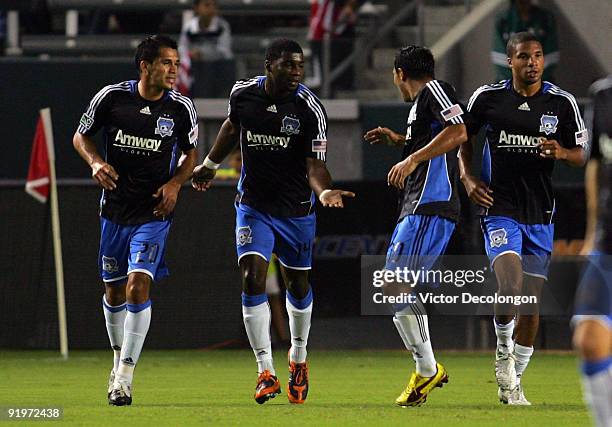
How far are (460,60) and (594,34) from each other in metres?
1.84

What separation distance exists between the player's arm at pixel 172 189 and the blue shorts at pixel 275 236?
18.4 inches

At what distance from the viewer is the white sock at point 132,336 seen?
10500mm

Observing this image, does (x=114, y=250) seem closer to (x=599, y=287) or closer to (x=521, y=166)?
(x=521, y=166)

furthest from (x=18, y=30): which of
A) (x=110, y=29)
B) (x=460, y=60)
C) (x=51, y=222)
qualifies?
(x=460, y=60)

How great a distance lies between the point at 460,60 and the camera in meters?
20.0

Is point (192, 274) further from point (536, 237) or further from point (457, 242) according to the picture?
point (536, 237)

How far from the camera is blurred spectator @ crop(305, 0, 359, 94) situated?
763 inches

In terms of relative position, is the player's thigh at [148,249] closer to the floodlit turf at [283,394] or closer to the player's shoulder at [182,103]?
the player's shoulder at [182,103]

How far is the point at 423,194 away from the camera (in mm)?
10594

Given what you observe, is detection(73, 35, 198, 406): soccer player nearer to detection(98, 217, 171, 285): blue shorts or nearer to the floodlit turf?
detection(98, 217, 171, 285): blue shorts

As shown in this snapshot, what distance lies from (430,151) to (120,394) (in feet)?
9.08

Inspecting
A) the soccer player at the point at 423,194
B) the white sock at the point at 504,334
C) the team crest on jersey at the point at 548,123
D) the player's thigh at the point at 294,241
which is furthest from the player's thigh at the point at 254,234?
the team crest on jersey at the point at 548,123

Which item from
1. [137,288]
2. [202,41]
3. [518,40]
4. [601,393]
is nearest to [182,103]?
[137,288]

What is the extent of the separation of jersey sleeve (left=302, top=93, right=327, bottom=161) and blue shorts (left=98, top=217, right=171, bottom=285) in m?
1.22
